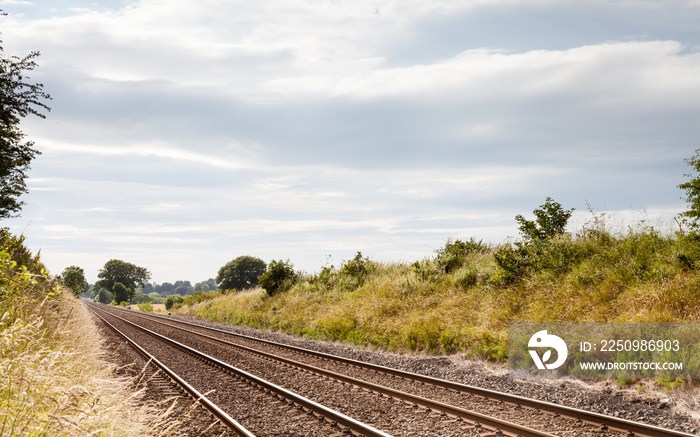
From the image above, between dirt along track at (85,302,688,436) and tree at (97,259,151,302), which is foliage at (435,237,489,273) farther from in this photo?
tree at (97,259,151,302)

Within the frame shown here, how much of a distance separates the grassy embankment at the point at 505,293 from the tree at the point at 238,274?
2617 inches

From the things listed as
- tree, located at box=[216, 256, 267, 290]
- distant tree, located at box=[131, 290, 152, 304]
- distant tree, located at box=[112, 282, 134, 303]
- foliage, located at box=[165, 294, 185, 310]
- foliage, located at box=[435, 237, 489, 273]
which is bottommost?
distant tree, located at box=[131, 290, 152, 304]

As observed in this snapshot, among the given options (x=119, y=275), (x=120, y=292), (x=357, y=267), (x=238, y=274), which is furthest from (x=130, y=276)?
(x=357, y=267)

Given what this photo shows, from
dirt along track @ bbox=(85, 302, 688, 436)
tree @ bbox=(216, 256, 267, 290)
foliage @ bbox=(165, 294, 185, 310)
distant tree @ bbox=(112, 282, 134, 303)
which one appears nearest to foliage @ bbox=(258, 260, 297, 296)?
dirt along track @ bbox=(85, 302, 688, 436)

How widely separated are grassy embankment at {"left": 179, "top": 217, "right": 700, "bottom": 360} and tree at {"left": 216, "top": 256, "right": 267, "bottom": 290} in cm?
6647

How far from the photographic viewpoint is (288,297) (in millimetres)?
25625

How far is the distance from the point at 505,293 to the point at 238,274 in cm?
7849

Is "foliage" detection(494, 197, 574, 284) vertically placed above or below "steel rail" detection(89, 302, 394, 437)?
above

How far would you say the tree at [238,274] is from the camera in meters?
84.8

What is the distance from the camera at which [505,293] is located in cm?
1332

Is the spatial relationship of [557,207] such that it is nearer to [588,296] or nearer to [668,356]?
[588,296]

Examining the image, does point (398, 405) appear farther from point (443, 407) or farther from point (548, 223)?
point (548, 223)

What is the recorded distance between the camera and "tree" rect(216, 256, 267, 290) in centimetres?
8481

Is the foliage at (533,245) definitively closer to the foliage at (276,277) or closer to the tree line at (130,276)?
the foliage at (276,277)
